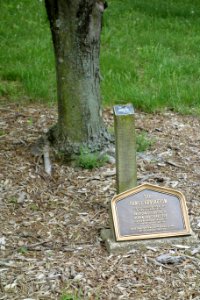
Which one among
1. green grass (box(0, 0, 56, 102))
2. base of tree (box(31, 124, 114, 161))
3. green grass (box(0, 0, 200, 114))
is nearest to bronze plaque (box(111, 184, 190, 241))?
base of tree (box(31, 124, 114, 161))

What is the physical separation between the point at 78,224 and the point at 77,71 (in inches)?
55.6

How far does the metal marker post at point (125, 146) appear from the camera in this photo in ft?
14.2

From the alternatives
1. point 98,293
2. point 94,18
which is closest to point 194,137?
point 94,18

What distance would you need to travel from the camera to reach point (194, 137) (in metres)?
6.24

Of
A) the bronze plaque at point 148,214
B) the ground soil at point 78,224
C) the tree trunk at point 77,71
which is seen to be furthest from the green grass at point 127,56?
the bronze plaque at point 148,214

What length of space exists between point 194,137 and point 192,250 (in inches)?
83.1

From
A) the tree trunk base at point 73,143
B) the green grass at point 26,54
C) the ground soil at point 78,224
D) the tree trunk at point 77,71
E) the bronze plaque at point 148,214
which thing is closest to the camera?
the ground soil at point 78,224

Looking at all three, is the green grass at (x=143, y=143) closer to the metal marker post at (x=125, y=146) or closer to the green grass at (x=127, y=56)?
the green grass at (x=127, y=56)

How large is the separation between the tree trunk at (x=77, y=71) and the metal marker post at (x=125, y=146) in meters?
1.10

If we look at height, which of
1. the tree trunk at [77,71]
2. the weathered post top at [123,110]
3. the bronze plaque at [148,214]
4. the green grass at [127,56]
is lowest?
the bronze plaque at [148,214]

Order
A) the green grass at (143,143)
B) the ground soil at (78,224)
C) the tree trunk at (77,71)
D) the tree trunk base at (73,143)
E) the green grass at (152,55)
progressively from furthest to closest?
the green grass at (152,55) < the green grass at (143,143) < the tree trunk base at (73,143) < the tree trunk at (77,71) < the ground soil at (78,224)

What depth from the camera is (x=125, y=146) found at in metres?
4.39

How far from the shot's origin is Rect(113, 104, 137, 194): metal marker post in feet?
14.2

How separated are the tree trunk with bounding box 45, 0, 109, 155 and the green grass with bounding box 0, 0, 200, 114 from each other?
155 cm
